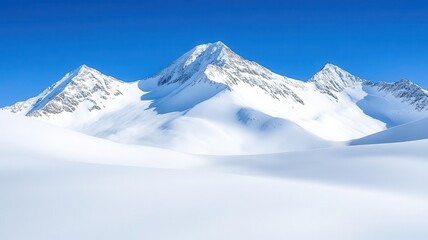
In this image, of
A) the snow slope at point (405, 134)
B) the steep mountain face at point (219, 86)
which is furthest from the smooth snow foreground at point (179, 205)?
the steep mountain face at point (219, 86)

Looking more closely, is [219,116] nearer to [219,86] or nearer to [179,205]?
[219,86]

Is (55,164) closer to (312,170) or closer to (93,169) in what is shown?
(93,169)

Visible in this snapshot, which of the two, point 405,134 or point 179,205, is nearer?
point 179,205

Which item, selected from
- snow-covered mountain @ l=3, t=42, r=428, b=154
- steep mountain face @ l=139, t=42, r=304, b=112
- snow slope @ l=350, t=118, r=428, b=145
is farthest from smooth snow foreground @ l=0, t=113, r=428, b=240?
steep mountain face @ l=139, t=42, r=304, b=112

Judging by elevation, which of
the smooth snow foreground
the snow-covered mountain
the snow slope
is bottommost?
the smooth snow foreground

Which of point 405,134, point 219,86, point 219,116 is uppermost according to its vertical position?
point 219,86

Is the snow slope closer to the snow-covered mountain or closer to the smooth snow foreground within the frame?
the snow-covered mountain

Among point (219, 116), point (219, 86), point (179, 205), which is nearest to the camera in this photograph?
point (179, 205)

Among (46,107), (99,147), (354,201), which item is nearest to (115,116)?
(46,107)

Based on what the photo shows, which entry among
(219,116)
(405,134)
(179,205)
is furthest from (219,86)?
(179,205)

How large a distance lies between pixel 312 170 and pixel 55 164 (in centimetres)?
1352

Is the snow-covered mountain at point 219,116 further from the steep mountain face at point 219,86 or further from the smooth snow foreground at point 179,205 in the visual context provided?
the smooth snow foreground at point 179,205

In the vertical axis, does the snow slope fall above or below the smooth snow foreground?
above

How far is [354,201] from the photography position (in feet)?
42.4
